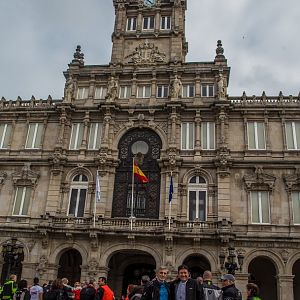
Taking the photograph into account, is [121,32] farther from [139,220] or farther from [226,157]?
[139,220]

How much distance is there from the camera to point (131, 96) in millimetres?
36500

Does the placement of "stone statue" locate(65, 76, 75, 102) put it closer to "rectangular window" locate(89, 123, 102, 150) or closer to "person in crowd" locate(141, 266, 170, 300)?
"rectangular window" locate(89, 123, 102, 150)

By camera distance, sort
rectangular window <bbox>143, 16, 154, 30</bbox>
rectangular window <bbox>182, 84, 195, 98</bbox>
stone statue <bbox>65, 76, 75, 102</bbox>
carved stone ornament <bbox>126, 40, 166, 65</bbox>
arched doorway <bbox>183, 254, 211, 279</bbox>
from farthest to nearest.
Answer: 1. rectangular window <bbox>143, 16, 154, 30</bbox>
2. carved stone ornament <bbox>126, 40, 166, 65</bbox>
3. stone statue <bbox>65, 76, 75, 102</bbox>
4. rectangular window <bbox>182, 84, 195, 98</bbox>
5. arched doorway <bbox>183, 254, 211, 279</bbox>

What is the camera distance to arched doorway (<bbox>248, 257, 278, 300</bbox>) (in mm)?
30844

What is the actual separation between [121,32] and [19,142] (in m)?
14.7

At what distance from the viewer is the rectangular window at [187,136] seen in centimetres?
3384

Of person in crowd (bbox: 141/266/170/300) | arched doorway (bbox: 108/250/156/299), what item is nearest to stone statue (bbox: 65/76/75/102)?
arched doorway (bbox: 108/250/156/299)

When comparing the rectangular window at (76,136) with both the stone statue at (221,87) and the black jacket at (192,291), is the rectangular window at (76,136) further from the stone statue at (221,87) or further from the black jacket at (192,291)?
the black jacket at (192,291)

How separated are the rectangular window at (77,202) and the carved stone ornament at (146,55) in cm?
1349

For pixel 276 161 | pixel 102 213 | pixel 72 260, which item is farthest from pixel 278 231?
pixel 72 260

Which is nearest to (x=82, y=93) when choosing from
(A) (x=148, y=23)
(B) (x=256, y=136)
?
(A) (x=148, y=23)

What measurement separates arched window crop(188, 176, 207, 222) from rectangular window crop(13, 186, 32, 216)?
13697 millimetres

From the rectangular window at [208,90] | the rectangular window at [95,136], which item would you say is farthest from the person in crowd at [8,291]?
the rectangular window at [208,90]

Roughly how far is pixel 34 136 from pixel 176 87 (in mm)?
13655
